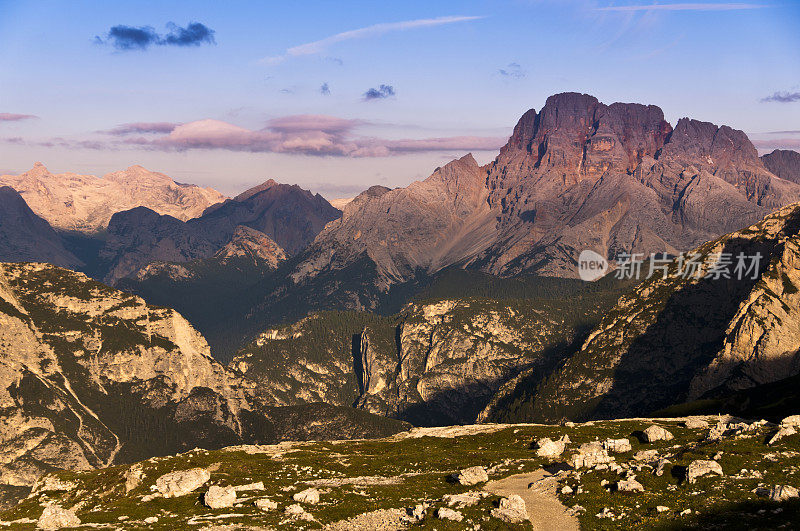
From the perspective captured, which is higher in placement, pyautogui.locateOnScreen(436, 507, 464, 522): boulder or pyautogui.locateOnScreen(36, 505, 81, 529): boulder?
pyautogui.locateOnScreen(436, 507, 464, 522): boulder

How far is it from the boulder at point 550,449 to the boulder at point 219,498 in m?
50.5

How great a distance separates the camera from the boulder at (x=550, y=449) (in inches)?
4624

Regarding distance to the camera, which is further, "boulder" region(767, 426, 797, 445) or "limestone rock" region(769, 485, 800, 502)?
"boulder" region(767, 426, 797, 445)

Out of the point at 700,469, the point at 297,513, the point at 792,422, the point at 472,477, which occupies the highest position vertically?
the point at 792,422

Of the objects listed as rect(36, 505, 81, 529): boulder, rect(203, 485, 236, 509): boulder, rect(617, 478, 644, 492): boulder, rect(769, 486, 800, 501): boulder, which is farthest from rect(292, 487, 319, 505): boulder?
rect(769, 486, 800, 501): boulder

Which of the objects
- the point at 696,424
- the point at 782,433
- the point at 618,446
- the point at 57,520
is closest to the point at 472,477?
the point at 618,446

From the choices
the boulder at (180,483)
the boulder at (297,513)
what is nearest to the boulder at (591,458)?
the boulder at (297,513)

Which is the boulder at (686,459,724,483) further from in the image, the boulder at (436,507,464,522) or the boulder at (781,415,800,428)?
the boulder at (436,507,464,522)

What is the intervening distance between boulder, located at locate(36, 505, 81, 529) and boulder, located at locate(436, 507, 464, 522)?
44357mm

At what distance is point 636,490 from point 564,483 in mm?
11664

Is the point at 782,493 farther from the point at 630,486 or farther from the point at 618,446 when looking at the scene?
the point at 618,446

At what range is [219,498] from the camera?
93625 mm

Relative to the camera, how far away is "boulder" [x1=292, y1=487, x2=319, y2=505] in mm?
93125

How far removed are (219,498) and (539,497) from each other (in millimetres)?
41045
